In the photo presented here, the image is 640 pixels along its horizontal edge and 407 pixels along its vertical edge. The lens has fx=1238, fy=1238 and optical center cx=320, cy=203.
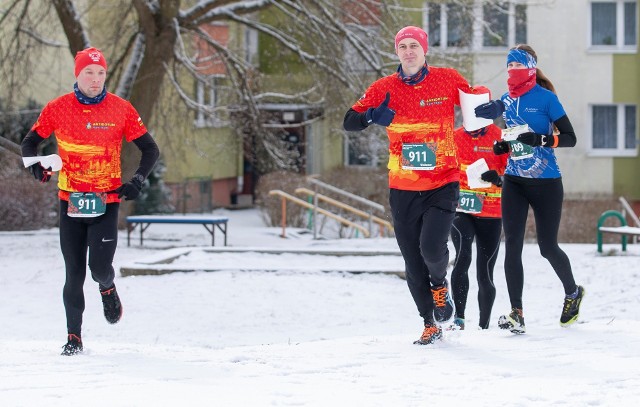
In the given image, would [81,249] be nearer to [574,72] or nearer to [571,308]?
[571,308]

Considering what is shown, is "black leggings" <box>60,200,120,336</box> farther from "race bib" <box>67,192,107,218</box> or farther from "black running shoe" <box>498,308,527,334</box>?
"black running shoe" <box>498,308,527,334</box>

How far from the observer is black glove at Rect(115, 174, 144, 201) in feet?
24.8

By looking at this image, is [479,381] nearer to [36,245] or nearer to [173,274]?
[173,274]

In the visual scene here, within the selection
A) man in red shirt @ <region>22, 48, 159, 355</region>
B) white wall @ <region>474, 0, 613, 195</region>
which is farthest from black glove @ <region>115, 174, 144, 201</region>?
white wall @ <region>474, 0, 613, 195</region>

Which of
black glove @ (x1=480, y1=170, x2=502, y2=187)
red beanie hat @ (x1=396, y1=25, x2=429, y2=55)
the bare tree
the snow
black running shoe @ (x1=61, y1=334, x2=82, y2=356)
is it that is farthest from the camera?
the bare tree

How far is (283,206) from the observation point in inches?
901

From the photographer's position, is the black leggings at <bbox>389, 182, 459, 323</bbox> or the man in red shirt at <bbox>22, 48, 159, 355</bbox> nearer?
the black leggings at <bbox>389, 182, 459, 323</bbox>

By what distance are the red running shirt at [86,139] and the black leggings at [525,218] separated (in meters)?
2.49

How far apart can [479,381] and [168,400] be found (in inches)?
63.5

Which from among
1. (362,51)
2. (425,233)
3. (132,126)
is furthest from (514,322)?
(362,51)

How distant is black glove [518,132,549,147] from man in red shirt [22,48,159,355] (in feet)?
7.88

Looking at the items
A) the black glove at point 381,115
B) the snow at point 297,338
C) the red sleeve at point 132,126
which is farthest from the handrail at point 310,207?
the black glove at point 381,115

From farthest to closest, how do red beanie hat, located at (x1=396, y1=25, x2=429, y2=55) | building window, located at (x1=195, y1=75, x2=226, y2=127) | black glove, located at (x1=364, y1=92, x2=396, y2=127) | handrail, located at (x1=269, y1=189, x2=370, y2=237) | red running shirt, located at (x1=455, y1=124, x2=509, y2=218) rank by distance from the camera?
handrail, located at (x1=269, y1=189, x2=370, y2=237) → building window, located at (x1=195, y1=75, x2=226, y2=127) → red running shirt, located at (x1=455, y1=124, x2=509, y2=218) → red beanie hat, located at (x1=396, y1=25, x2=429, y2=55) → black glove, located at (x1=364, y1=92, x2=396, y2=127)

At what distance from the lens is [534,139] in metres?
7.67
